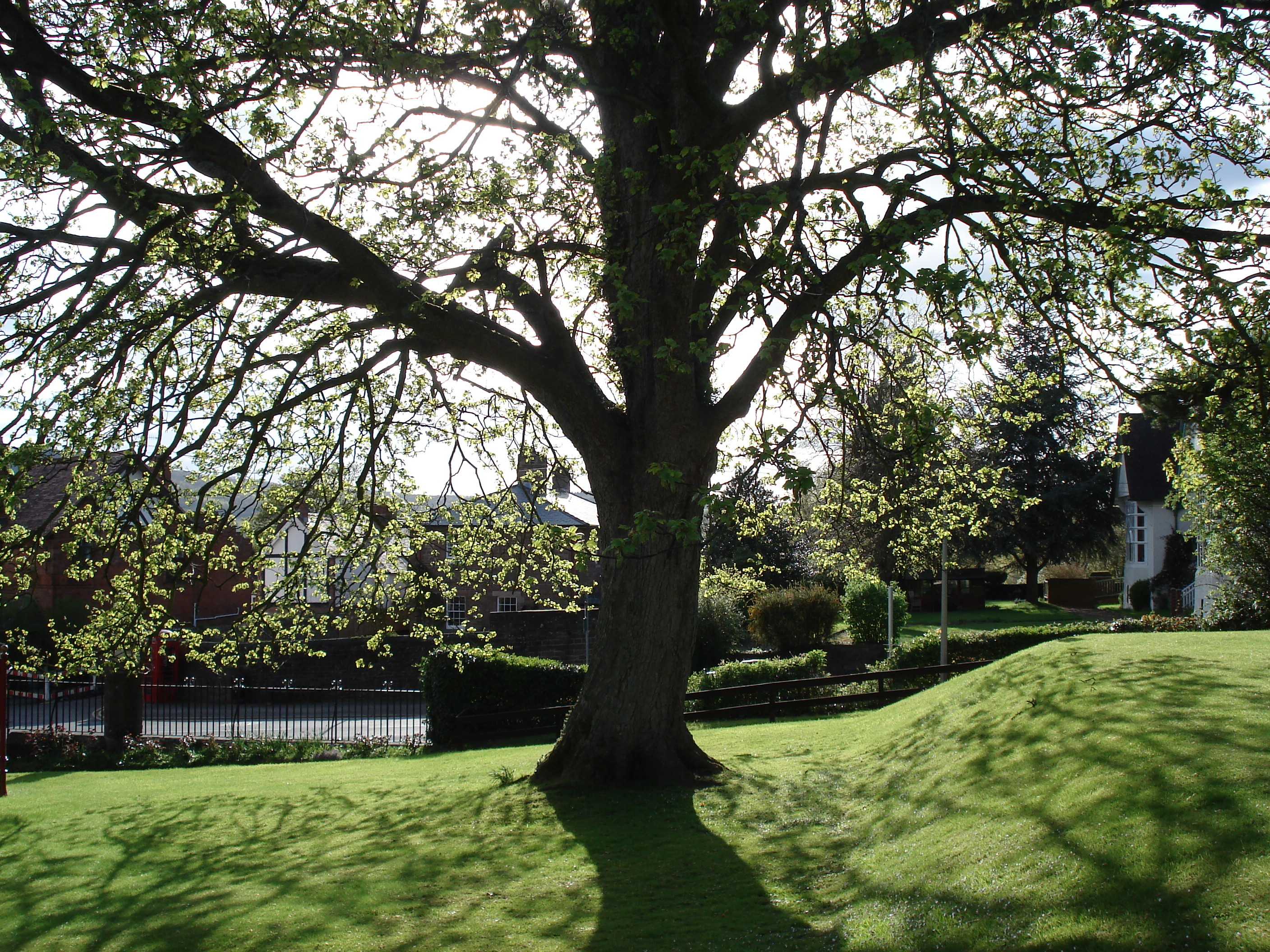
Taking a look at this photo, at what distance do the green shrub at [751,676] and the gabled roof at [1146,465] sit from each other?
23643 mm

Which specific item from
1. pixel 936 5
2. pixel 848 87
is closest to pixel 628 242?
pixel 848 87

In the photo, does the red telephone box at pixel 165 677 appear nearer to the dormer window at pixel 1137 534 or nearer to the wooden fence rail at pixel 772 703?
the wooden fence rail at pixel 772 703

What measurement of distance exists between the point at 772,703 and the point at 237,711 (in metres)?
17.2

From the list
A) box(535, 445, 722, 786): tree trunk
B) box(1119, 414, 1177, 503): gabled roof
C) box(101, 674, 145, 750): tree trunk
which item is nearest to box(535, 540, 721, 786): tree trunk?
box(535, 445, 722, 786): tree trunk

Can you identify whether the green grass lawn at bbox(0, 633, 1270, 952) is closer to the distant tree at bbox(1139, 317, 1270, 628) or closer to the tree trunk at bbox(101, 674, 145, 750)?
the distant tree at bbox(1139, 317, 1270, 628)

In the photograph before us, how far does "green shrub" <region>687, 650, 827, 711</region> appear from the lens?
22.8 meters

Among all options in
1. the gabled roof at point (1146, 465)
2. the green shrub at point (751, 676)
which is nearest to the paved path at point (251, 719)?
the green shrub at point (751, 676)

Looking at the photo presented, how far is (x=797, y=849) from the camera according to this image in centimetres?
869

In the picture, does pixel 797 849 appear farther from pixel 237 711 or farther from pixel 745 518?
pixel 237 711

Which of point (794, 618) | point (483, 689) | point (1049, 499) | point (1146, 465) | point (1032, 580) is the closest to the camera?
point (483, 689)

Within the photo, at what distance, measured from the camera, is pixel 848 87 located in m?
10.1

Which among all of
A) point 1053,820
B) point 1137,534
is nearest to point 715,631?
point 1137,534

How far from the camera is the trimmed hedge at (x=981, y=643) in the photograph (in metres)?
25.5

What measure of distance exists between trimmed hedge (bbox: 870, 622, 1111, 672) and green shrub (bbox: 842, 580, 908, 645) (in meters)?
6.51
